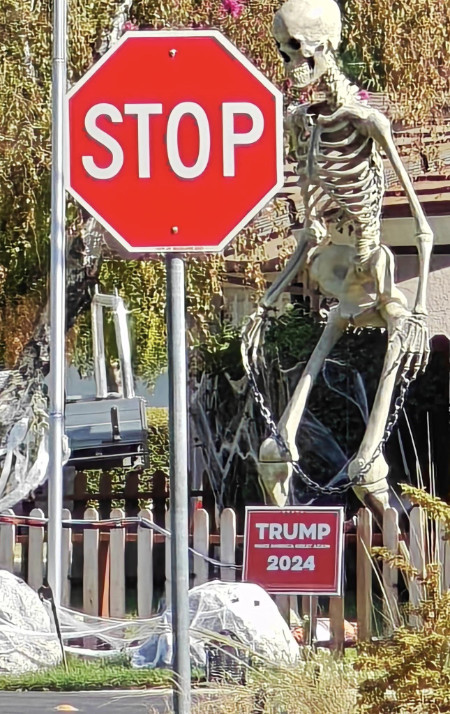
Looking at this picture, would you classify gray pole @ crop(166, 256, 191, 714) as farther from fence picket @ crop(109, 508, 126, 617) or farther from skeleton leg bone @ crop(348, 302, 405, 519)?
fence picket @ crop(109, 508, 126, 617)

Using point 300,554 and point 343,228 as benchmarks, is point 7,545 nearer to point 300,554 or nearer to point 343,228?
point 300,554

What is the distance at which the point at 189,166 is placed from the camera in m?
3.94

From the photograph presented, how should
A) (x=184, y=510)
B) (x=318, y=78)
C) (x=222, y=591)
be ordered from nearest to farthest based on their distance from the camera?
(x=184, y=510), (x=222, y=591), (x=318, y=78)

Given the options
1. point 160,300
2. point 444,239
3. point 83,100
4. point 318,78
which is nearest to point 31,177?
point 160,300

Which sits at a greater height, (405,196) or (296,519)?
(405,196)

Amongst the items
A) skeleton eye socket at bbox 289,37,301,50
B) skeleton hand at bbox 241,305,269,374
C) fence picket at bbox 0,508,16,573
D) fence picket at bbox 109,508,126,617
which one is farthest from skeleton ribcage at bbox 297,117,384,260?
fence picket at bbox 0,508,16,573

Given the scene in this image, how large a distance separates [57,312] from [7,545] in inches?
56.7

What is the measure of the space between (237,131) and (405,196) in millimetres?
4657

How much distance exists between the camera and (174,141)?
3934 mm

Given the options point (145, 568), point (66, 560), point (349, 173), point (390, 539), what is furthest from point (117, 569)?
point (349, 173)

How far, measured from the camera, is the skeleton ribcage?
8.53m

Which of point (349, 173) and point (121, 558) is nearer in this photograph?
point (349, 173)

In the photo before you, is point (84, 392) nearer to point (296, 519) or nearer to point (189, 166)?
point (296, 519)

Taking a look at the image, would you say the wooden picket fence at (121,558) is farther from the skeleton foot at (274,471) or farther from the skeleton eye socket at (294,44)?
the skeleton eye socket at (294,44)
